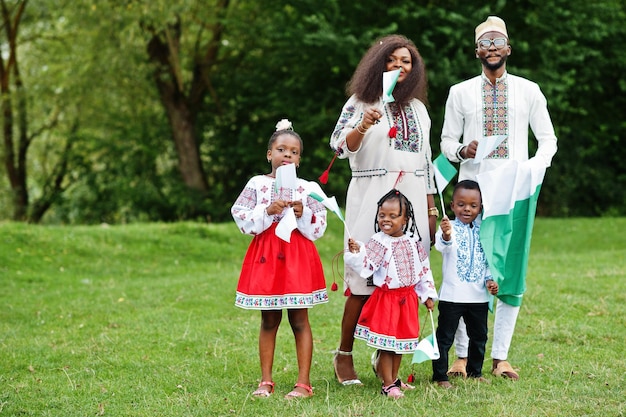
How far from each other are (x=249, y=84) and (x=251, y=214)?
15.1m

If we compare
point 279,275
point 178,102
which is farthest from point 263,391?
point 178,102

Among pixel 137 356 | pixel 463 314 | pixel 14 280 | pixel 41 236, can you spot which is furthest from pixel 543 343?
pixel 41 236

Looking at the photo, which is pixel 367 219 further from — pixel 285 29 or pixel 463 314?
pixel 285 29

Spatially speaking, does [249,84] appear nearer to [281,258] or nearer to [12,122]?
[12,122]

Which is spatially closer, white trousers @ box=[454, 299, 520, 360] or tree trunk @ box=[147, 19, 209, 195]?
white trousers @ box=[454, 299, 520, 360]

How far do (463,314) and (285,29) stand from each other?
13157mm

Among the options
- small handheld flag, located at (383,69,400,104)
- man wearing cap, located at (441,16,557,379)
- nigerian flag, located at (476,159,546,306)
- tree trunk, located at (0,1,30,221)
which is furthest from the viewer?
tree trunk, located at (0,1,30,221)

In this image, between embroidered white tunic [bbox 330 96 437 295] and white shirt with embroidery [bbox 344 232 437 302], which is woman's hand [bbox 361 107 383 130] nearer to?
embroidered white tunic [bbox 330 96 437 295]

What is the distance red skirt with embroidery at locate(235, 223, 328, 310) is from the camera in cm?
512

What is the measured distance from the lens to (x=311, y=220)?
5199 millimetres

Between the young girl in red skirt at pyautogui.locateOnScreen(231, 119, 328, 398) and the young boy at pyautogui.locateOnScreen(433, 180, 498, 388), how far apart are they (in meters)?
0.85

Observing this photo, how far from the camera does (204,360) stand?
638 centimetres

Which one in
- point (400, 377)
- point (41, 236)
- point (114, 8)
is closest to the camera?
point (400, 377)

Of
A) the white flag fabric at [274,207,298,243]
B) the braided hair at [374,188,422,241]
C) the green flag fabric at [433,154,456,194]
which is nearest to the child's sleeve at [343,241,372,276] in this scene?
the braided hair at [374,188,422,241]
